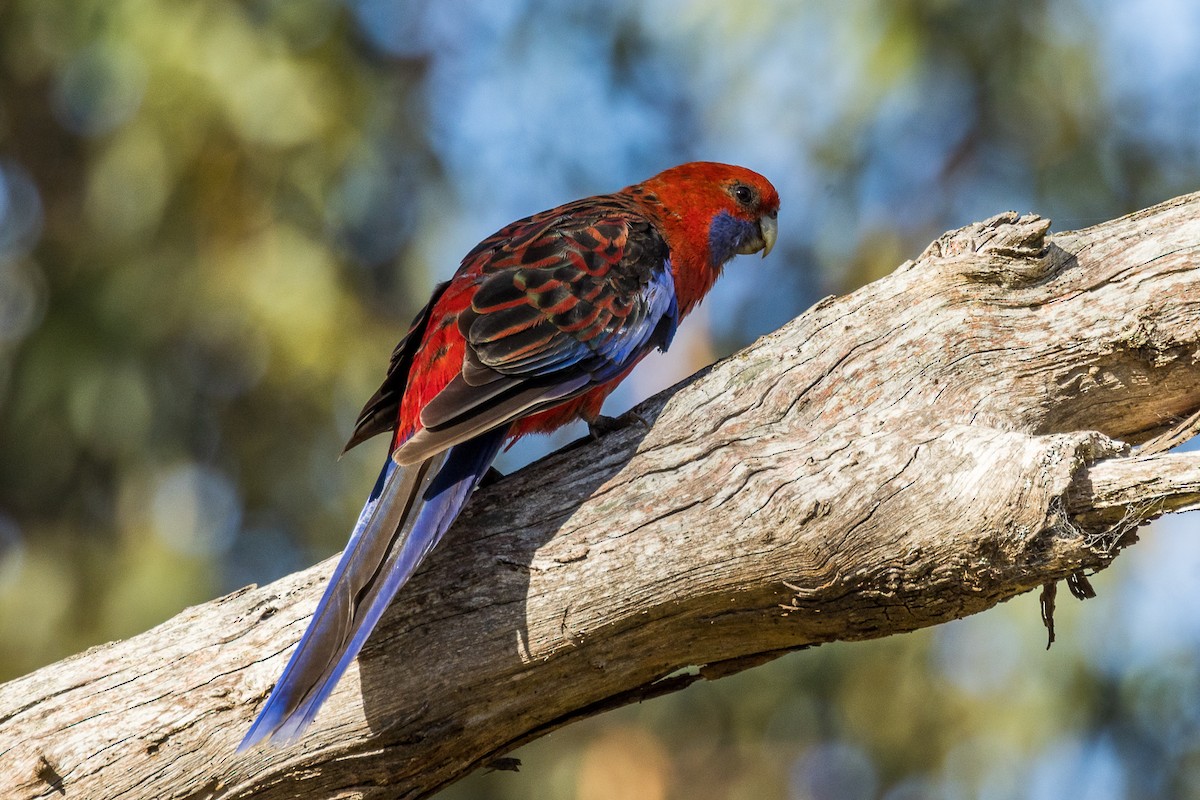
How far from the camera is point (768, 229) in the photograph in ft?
16.1

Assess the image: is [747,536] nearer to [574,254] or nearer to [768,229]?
[574,254]

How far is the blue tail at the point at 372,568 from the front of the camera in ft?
8.90

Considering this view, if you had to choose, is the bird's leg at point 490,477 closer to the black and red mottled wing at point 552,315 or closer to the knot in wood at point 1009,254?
the black and red mottled wing at point 552,315

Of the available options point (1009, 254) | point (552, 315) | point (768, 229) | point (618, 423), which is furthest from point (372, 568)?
point (768, 229)

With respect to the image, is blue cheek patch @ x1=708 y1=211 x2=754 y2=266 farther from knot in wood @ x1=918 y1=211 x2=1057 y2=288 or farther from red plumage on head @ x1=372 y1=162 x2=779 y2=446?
knot in wood @ x1=918 y1=211 x2=1057 y2=288

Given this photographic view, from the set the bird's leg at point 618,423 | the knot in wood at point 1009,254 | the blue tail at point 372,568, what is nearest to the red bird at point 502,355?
the blue tail at point 372,568

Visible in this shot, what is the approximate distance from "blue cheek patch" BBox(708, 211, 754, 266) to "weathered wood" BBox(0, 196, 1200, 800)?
1.30 metres

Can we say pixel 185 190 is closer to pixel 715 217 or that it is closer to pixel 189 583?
pixel 189 583

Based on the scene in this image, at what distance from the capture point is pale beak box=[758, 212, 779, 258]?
487 centimetres

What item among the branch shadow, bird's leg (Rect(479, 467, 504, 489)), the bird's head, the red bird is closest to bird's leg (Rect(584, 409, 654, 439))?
the branch shadow

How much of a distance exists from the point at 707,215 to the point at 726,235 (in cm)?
14

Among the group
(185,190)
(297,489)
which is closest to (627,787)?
(297,489)

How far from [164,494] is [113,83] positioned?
2.30 metres

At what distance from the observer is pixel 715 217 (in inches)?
181
